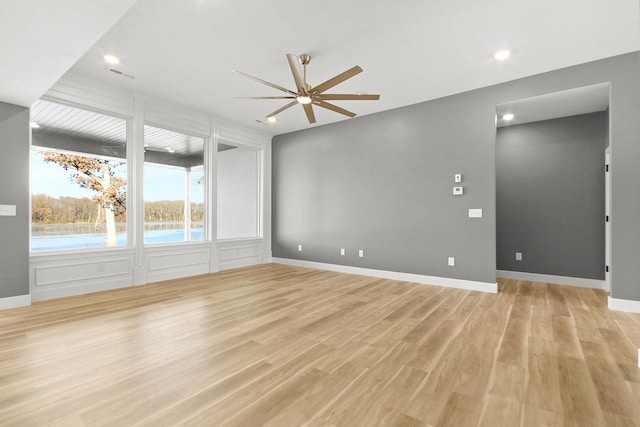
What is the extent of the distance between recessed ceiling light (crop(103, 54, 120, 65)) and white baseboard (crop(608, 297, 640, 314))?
6.70m

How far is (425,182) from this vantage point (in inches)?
197

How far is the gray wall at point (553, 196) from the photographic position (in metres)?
4.66

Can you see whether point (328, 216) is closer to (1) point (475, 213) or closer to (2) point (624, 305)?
(1) point (475, 213)

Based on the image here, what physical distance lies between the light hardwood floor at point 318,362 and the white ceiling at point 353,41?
2.45m

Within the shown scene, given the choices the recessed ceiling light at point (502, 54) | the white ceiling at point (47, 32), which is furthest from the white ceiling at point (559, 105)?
the white ceiling at point (47, 32)

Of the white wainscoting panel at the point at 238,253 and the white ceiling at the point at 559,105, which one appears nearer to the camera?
the white ceiling at the point at 559,105


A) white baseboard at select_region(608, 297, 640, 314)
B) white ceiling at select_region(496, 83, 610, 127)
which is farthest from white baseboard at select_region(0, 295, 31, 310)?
white baseboard at select_region(608, 297, 640, 314)

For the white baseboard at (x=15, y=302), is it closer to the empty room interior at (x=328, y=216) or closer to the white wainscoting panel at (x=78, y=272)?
the empty room interior at (x=328, y=216)

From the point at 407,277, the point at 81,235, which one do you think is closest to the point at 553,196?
the point at 407,277

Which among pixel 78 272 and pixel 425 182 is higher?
pixel 425 182

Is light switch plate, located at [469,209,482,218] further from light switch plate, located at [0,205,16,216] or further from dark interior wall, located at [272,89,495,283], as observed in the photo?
light switch plate, located at [0,205,16,216]

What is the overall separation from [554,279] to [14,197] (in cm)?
799

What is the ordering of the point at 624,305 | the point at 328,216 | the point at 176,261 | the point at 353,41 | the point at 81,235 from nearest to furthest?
the point at 353,41
the point at 624,305
the point at 81,235
the point at 176,261
the point at 328,216

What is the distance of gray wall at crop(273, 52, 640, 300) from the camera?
3.51 metres
